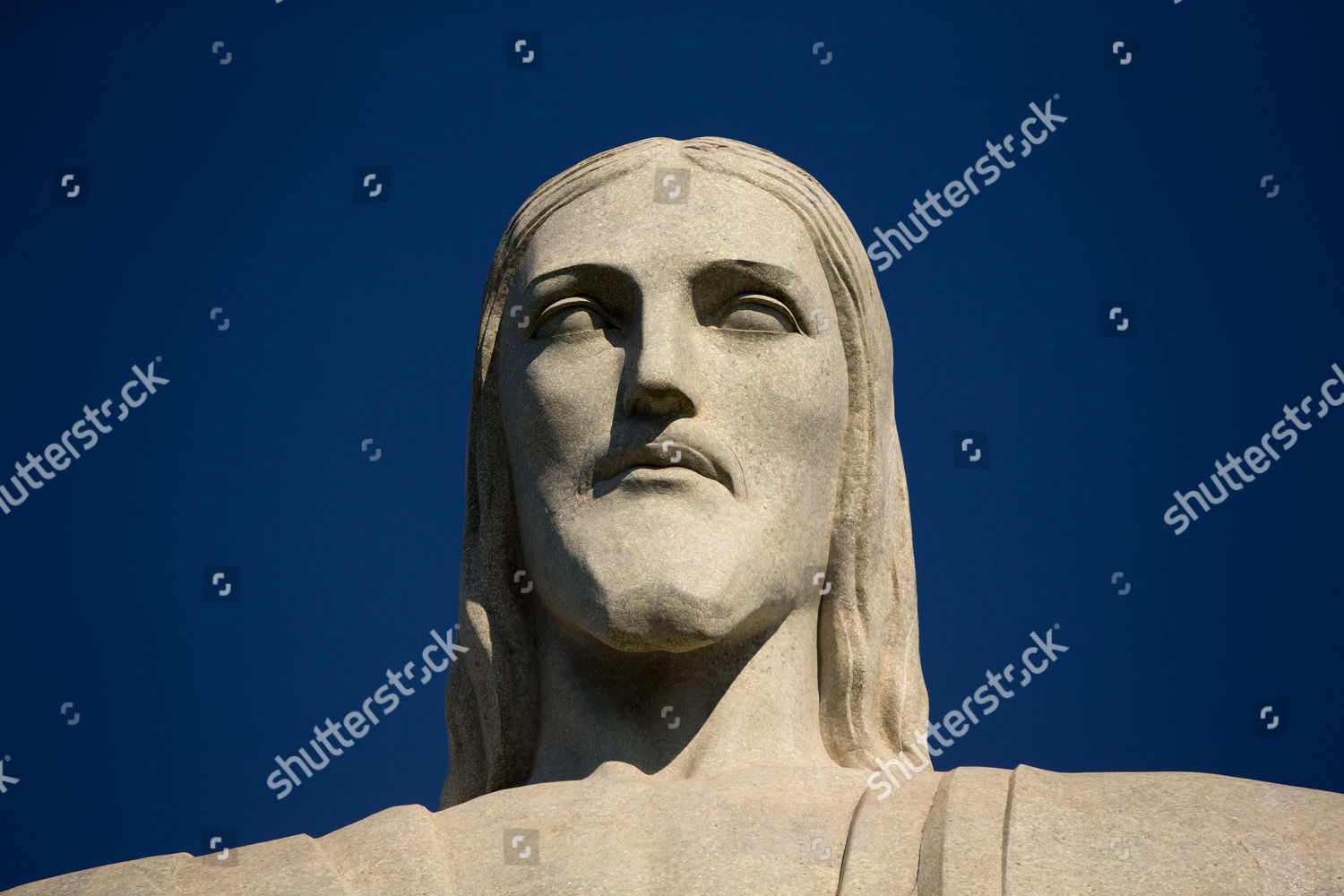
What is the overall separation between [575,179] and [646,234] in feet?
2.69

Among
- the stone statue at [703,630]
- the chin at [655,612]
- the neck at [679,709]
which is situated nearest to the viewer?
the stone statue at [703,630]

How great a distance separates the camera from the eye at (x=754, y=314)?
816cm

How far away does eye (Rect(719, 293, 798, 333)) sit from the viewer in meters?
8.16

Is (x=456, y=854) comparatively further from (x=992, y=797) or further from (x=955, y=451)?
(x=955, y=451)

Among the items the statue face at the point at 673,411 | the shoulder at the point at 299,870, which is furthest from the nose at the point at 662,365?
the shoulder at the point at 299,870

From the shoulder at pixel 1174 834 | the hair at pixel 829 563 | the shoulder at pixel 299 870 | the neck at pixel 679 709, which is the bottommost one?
the shoulder at pixel 1174 834

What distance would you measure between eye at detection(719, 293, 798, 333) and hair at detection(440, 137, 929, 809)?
0.60 m

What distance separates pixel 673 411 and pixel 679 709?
1348 mm

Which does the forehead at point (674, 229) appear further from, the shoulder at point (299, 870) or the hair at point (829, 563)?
the shoulder at point (299, 870)

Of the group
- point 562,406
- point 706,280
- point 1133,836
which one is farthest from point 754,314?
point 1133,836

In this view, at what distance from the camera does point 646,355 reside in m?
7.76

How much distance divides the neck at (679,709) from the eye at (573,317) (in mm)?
1440

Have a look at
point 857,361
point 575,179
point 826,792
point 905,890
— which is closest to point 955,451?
point 857,361

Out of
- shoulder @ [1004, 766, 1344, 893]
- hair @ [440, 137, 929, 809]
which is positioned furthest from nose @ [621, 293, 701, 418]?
shoulder @ [1004, 766, 1344, 893]
